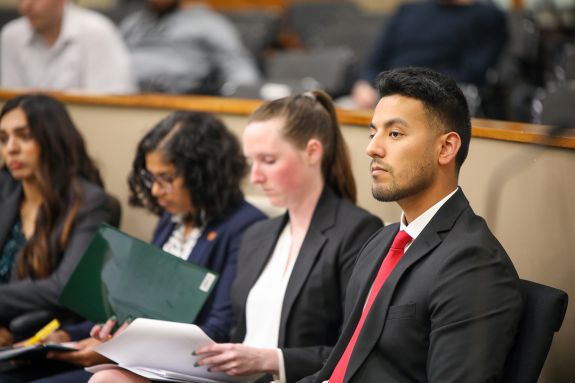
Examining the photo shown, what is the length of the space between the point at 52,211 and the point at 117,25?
361 centimetres

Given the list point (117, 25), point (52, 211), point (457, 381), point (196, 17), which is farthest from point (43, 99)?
point (117, 25)

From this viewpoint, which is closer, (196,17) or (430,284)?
(430,284)

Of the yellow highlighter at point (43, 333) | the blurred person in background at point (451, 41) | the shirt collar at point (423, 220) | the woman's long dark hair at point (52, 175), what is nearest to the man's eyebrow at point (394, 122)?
the shirt collar at point (423, 220)

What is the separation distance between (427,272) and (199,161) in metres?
1.28

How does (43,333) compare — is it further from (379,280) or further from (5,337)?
(379,280)

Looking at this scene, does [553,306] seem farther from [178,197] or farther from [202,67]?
[202,67]

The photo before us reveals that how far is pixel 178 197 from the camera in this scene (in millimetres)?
3010

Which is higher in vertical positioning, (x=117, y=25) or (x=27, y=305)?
(x=117, y=25)

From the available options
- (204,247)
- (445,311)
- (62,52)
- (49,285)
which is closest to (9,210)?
(49,285)

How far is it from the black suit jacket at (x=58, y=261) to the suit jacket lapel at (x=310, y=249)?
3.06 ft

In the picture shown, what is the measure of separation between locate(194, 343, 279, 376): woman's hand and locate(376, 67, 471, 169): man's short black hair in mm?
772

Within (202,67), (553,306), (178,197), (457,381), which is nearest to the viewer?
(457,381)

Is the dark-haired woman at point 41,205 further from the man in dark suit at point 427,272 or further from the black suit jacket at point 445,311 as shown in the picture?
the black suit jacket at point 445,311

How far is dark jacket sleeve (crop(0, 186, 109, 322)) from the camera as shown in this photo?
3.16 meters
